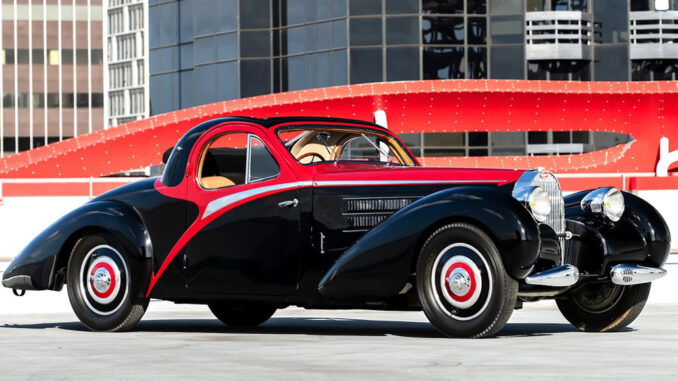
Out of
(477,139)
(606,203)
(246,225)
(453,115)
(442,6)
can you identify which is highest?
(442,6)

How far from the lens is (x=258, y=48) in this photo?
5466cm

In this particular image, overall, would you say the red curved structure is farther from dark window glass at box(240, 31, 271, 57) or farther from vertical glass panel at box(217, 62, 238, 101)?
vertical glass panel at box(217, 62, 238, 101)

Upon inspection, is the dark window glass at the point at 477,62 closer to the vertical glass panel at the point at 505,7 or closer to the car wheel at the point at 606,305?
the vertical glass panel at the point at 505,7

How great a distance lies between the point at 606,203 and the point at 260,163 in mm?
2476

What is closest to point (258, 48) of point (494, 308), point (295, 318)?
point (295, 318)

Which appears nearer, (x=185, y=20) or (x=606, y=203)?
(x=606, y=203)

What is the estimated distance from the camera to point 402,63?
5125 cm

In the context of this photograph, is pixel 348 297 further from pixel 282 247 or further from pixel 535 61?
pixel 535 61

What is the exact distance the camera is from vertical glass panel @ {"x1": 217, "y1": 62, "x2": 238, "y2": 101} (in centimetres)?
5550

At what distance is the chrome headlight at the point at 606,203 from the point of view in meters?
8.39

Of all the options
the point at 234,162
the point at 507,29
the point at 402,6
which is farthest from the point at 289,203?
the point at 507,29

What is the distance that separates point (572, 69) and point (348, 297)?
4799 centimetres

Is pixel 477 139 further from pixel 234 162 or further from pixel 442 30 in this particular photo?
pixel 234 162

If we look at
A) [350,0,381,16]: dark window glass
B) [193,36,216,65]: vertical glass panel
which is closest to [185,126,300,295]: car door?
[350,0,381,16]: dark window glass
